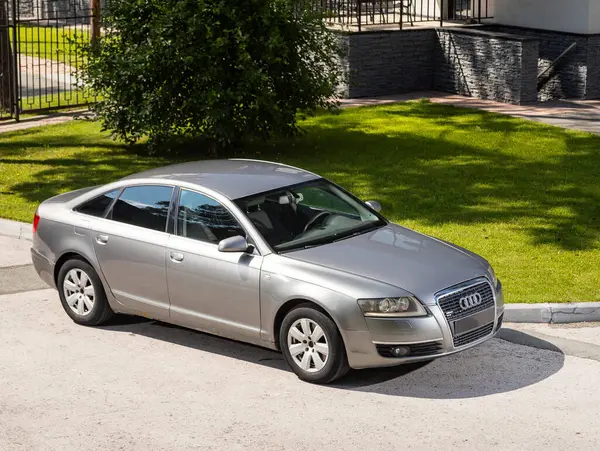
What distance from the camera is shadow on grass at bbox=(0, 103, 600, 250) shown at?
44.2ft

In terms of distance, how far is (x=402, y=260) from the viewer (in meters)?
8.79

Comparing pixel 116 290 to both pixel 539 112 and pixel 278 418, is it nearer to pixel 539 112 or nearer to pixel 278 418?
pixel 278 418

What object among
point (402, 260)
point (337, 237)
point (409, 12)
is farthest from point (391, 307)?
point (409, 12)

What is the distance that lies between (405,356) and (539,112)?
12342mm

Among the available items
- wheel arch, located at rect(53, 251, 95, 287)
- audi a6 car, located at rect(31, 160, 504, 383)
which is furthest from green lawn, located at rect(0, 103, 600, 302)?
wheel arch, located at rect(53, 251, 95, 287)

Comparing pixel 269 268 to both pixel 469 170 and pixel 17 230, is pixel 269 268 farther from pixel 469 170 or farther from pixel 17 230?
pixel 469 170

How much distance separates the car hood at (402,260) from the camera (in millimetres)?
8469

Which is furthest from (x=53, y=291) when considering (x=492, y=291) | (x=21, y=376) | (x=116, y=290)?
(x=492, y=291)

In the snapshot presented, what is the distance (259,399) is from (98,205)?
272cm

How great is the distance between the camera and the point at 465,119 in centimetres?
1939

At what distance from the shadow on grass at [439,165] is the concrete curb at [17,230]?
44.3 inches

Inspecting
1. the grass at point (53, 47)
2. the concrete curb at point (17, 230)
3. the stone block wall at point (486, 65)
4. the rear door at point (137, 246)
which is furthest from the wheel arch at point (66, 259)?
the stone block wall at point (486, 65)

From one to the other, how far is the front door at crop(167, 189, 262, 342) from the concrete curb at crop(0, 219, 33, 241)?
4303 mm

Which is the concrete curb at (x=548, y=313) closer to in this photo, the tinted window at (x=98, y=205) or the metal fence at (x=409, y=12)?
the tinted window at (x=98, y=205)
